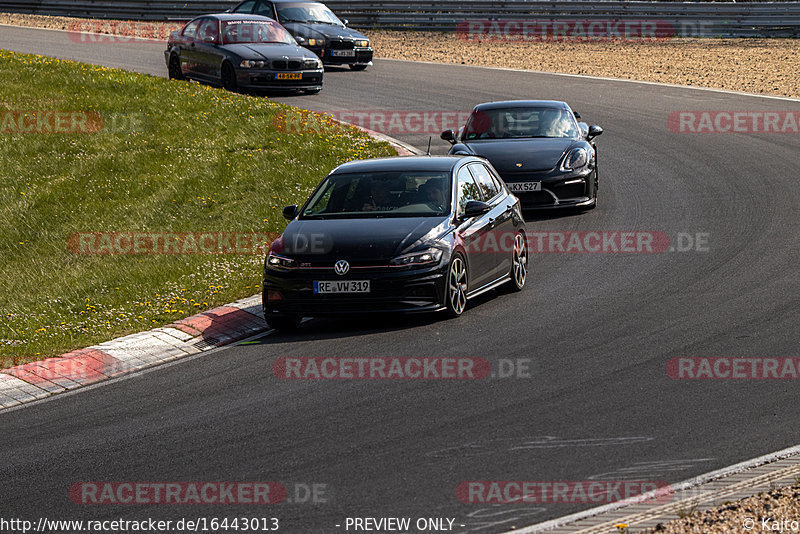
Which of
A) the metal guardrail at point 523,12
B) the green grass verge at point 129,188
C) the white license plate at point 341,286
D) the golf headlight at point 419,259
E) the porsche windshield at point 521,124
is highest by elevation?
the metal guardrail at point 523,12

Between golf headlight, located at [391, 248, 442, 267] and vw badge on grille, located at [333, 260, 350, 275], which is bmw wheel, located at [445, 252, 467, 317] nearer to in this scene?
golf headlight, located at [391, 248, 442, 267]

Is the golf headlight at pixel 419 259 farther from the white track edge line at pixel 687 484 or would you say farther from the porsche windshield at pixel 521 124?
the porsche windshield at pixel 521 124

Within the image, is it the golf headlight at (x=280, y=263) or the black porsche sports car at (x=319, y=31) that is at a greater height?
the black porsche sports car at (x=319, y=31)

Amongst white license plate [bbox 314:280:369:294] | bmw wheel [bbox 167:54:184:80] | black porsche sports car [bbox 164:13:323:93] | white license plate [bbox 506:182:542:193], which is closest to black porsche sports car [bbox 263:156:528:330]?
white license plate [bbox 314:280:369:294]

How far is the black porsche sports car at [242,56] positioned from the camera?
2530 cm

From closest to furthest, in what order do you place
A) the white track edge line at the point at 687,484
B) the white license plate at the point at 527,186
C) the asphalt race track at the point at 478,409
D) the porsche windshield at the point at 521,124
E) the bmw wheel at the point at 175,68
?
the white track edge line at the point at 687,484 → the asphalt race track at the point at 478,409 → the white license plate at the point at 527,186 → the porsche windshield at the point at 521,124 → the bmw wheel at the point at 175,68

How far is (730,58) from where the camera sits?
34.5 m

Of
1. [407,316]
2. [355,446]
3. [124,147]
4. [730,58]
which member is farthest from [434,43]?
[355,446]

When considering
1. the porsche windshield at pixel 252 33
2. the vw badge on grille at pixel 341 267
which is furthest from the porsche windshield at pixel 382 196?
the porsche windshield at pixel 252 33

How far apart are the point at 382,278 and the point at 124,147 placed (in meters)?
10.5

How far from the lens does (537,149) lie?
16.9 meters

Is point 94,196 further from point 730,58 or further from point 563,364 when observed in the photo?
A: point 730,58

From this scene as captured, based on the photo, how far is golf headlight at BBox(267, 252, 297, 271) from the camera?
10844 mm

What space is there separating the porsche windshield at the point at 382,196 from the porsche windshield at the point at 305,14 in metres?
19.7
